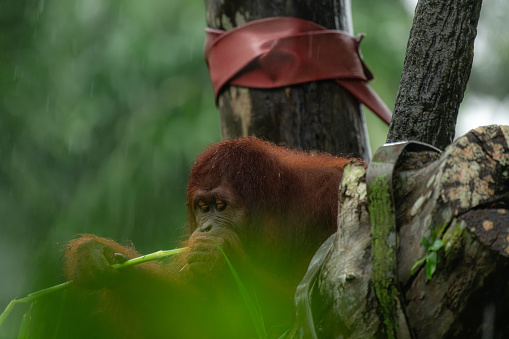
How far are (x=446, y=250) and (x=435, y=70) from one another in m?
0.87

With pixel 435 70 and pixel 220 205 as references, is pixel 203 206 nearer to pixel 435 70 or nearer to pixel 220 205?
pixel 220 205

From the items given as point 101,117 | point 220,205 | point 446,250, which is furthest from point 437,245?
point 101,117

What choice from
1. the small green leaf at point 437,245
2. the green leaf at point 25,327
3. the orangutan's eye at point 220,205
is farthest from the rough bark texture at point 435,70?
the green leaf at point 25,327

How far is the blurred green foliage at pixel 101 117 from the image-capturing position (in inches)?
314

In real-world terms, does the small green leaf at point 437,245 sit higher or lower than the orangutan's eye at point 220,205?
higher

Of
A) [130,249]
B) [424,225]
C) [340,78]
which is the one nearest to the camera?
[424,225]

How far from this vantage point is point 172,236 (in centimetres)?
825

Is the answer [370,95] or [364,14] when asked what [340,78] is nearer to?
[370,95]

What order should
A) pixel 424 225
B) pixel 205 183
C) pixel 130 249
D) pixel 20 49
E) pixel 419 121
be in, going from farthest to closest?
pixel 20 49 → pixel 130 249 → pixel 205 183 → pixel 419 121 → pixel 424 225

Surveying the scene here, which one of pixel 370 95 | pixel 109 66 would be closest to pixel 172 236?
pixel 109 66

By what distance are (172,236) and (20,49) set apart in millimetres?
3498

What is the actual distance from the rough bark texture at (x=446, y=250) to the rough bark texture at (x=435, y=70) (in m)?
0.57

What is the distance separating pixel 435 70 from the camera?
1852 mm

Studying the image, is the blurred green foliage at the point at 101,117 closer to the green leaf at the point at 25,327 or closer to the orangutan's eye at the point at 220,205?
the orangutan's eye at the point at 220,205
